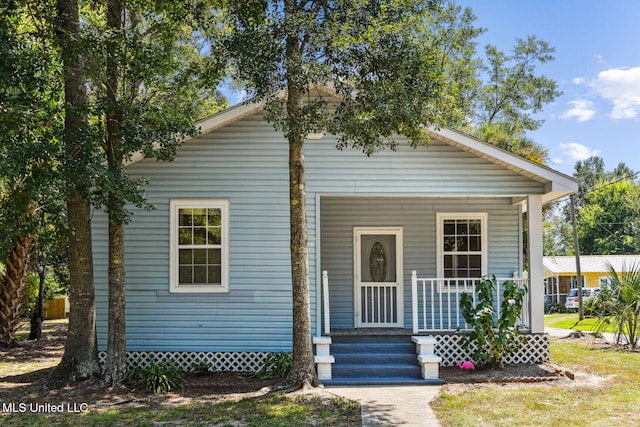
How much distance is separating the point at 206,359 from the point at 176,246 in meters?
2.13

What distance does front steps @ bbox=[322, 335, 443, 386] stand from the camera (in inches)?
400

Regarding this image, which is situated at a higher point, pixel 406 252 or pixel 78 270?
pixel 406 252

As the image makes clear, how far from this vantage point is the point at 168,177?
449 inches

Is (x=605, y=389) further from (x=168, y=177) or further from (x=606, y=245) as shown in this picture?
(x=606, y=245)

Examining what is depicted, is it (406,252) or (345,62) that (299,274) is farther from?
(406,252)

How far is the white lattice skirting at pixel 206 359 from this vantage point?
11.2 metres

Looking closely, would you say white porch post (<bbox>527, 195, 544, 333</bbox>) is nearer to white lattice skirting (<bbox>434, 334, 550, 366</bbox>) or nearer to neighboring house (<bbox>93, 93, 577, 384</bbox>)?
neighboring house (<bbox>93, 93, 577, 384</bbox>)

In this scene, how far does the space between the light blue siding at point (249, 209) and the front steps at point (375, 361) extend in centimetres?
76

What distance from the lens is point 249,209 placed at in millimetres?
11453

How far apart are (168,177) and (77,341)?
325 cm

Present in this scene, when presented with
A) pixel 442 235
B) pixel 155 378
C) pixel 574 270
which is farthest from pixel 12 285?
pixel 574 270

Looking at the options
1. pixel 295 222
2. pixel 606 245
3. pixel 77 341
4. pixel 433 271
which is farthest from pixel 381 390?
pixel 606 245

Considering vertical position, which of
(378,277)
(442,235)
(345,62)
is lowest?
(378,277)

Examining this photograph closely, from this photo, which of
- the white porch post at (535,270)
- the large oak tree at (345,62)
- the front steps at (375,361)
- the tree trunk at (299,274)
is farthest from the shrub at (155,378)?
the white porch post at (535,270)
